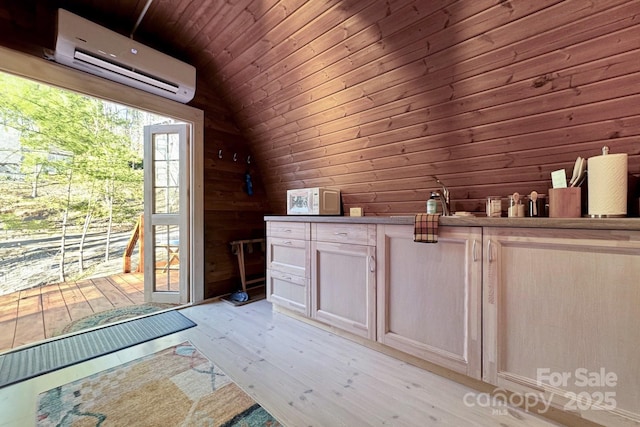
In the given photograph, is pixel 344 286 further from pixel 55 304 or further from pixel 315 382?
pixel 55 304

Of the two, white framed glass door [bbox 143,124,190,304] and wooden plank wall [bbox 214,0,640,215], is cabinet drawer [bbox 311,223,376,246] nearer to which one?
wooden plank wall [bbox 214,0,640,215]

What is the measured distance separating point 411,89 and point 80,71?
264 cm

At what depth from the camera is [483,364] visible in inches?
57.7

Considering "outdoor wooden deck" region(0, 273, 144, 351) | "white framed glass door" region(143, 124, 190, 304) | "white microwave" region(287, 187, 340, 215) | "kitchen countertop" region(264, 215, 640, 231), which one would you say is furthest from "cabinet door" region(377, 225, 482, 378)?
"outdoor wooden deck" region(0, 273, 144, 351)

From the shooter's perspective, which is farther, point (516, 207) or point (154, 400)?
point (516, 207)

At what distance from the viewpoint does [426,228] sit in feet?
5.27

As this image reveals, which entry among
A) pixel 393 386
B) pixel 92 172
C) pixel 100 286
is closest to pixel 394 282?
pixel 393 386

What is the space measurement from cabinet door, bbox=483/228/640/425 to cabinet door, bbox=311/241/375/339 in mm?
767

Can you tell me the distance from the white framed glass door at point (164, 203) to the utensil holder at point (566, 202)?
10.5ft

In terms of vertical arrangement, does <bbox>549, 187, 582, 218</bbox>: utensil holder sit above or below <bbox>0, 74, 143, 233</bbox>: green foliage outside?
below

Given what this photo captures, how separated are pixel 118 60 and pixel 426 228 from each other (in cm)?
268

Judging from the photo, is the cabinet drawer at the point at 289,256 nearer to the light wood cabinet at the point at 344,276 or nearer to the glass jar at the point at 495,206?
the light wood cabinet at the point at 344,276

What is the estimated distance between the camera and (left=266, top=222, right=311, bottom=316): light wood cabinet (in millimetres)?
2416

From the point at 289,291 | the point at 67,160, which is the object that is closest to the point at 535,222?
the point at 289,291
